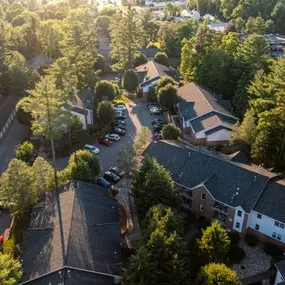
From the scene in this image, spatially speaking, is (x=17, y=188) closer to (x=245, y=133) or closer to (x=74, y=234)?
(x=74, y=234)

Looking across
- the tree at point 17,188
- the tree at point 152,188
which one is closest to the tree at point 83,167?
the tree at point 17,188

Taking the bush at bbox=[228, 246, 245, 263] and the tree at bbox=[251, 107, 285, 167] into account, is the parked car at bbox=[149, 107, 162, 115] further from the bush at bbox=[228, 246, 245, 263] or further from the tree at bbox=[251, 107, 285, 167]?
the bush at bbox=[228, 246, 245, 263]

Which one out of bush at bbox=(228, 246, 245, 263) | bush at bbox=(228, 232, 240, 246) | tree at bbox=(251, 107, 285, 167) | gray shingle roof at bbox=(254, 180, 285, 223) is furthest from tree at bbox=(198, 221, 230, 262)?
tree at bbox=(251, 107, 285, 167)

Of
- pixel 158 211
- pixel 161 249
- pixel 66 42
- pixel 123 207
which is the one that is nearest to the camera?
pixel 161 249

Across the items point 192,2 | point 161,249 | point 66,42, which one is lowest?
point 192,2

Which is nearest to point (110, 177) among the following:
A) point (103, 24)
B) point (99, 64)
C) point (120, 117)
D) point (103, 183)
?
point (103, 183)

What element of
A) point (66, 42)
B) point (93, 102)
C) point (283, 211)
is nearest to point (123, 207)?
point (283, 211)

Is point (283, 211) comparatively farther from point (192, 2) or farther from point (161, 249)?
point (192, 2)

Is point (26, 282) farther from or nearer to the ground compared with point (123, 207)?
farther from the ground
